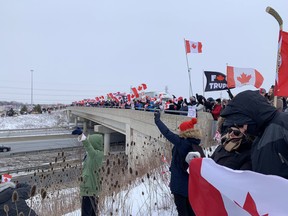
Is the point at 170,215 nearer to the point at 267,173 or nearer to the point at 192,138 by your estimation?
the point at 192,138

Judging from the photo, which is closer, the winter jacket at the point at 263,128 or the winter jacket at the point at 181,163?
the winter jacket at the point at 263,128

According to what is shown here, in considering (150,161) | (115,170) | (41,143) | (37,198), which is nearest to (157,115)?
(115,170)

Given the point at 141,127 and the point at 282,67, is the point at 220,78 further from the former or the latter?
the point at 141,127

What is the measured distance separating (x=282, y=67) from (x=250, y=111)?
82.4 inches

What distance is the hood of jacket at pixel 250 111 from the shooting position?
212cm

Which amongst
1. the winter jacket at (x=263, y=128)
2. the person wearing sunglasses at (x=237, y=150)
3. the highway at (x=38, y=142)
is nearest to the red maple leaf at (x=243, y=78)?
the person wearing sunglasses at (x=237, y=150)

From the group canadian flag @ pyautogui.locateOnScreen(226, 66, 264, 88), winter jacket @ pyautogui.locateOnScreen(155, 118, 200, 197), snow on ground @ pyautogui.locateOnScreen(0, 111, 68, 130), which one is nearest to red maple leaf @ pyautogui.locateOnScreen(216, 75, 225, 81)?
canadian flag @ pyautogui.locateOnScreen(226, 66, 264, 88)

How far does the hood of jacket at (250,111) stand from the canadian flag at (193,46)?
17145 mm

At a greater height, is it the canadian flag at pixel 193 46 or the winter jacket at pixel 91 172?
the canadian flag at pixel 193 46

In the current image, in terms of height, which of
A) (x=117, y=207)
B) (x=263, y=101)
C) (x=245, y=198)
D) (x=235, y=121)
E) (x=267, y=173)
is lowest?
(x=117, y=207)

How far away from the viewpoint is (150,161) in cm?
677

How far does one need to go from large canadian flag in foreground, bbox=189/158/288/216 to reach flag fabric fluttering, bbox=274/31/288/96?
2.06 metres

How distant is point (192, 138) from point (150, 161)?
302 cm

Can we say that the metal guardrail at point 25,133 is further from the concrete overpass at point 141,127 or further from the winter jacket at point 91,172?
the winter jacket at point 91,172
